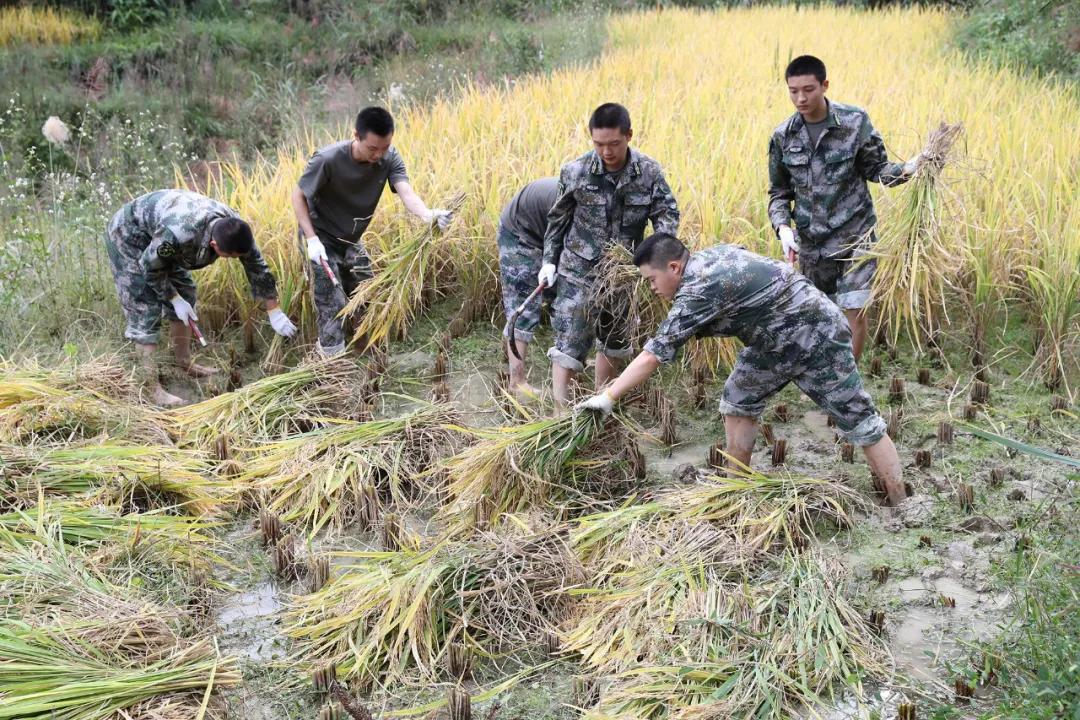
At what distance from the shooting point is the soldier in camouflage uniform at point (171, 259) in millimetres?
4992

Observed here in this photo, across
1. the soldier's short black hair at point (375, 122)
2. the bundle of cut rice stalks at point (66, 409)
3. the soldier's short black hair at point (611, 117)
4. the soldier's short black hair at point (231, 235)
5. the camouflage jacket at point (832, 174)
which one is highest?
the soldier's short black hair at point (611, 117)

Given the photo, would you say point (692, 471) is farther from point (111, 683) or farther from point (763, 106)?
point (763, 106)

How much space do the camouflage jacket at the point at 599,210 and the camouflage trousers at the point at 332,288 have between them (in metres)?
1.29

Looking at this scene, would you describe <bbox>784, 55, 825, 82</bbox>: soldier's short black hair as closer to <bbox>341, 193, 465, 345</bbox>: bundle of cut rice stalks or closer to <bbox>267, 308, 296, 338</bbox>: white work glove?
<bbox>341, 193, 465, 345</bbox>: bundle of cut rice stalks

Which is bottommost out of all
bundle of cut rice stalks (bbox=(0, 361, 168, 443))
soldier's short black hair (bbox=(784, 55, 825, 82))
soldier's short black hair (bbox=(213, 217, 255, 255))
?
bundle of cut rice stalks (bbox=(0, 361, 168, 443))

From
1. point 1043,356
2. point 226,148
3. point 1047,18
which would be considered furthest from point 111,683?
point 1047,18

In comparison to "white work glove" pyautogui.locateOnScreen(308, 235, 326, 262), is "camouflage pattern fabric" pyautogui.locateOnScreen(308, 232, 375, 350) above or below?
below

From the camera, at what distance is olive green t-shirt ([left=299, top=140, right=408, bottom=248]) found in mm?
5113

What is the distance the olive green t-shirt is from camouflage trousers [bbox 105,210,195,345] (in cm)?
83

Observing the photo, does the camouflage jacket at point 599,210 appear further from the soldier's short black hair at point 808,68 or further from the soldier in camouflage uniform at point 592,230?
the soldier's short black hair at point 808,68

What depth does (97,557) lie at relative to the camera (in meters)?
3.59

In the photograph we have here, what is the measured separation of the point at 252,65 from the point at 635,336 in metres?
9.38

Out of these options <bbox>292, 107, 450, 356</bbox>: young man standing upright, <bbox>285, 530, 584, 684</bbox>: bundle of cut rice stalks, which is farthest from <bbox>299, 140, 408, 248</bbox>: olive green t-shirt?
<bbox>285, 530, 584, 684</bbox>: bundle of cut rice stalks

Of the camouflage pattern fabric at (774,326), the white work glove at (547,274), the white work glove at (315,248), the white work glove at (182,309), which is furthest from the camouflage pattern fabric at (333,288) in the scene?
the camouflage pattern fabric at (774,326)
